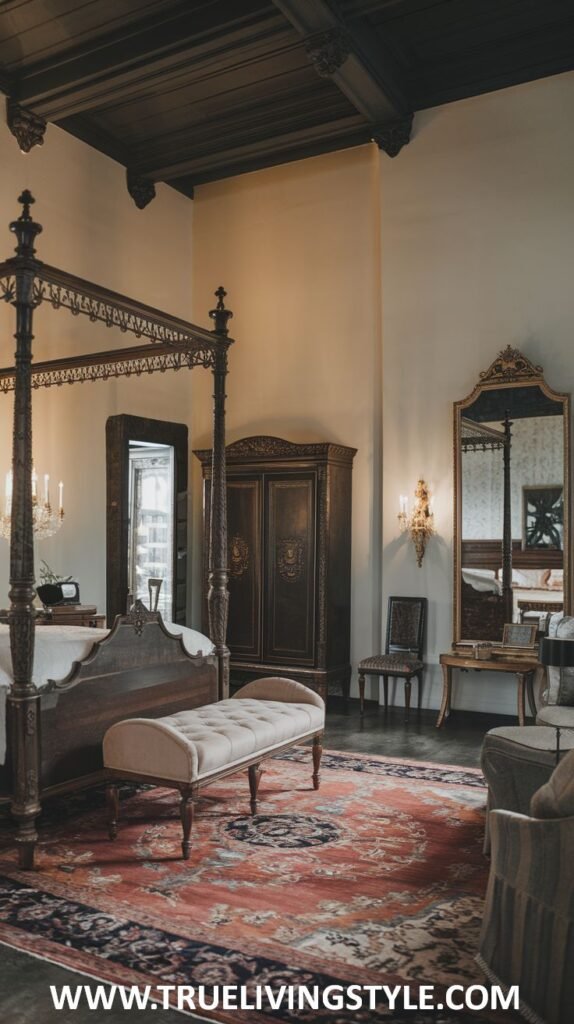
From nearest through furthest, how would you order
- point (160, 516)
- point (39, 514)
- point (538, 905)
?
point (538, 905), point (39, 514), point (160, 516)

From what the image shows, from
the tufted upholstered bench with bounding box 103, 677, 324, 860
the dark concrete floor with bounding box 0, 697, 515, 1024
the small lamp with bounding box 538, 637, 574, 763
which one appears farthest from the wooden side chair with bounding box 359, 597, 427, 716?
the small lamp with bounding box 538, 637, 574, 763

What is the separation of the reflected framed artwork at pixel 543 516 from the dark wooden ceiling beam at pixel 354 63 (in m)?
3.39

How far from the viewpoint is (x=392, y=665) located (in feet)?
22.9

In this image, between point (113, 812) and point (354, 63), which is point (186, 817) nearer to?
point (113, 812)

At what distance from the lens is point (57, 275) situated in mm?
4164

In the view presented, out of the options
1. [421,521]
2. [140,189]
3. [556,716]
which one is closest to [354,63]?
[140,189]

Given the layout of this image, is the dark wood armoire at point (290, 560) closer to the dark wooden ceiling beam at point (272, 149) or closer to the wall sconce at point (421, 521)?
the wall sconce at point (421, 521)

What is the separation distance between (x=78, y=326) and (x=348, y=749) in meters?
4.18

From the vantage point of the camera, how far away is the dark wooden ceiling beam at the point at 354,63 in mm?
5906

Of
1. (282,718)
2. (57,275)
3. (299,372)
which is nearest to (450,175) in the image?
(299,372)

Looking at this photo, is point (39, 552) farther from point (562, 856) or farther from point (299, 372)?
point (562, 856)

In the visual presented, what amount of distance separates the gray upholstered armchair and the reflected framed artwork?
13.7 feet

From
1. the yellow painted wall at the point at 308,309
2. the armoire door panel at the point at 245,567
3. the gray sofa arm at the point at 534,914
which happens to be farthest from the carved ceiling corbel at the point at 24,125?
the gray sofa arm at the point at 534,914

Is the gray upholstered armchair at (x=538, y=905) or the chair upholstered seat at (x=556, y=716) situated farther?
the chair upholstered seat at (x=556, y=716)
